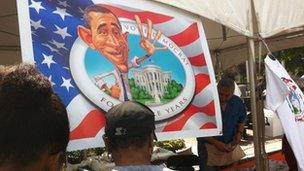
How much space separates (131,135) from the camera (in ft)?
5.88

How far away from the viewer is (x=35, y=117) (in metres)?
0.89

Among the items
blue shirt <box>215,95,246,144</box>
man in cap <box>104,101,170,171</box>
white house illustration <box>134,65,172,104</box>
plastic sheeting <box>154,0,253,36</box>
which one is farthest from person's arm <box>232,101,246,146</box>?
man in cap <box>104,101,170,171</box>

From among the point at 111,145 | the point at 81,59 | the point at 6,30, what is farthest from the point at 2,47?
the point at 111,145

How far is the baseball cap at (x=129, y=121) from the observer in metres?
1.79

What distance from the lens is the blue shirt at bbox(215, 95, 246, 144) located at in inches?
181

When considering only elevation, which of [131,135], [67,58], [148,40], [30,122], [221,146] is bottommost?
[221,146]

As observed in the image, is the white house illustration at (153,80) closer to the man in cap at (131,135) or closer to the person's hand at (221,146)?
the man in cap at (131,135)

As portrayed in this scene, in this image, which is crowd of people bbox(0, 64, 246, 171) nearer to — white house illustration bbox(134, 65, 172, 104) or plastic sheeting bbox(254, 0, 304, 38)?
white house illustration bbox(134, 65, 172, 104)

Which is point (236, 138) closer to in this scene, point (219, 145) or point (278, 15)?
point (219, 145)

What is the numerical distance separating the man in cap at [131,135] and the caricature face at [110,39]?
1.00m

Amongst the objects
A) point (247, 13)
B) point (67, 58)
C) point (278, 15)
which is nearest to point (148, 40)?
point (67, 58)

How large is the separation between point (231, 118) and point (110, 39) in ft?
7.35

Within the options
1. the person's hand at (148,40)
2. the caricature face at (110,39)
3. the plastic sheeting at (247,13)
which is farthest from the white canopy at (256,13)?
the caricature face at (110,39)

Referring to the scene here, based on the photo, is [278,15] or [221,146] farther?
[221,146]
